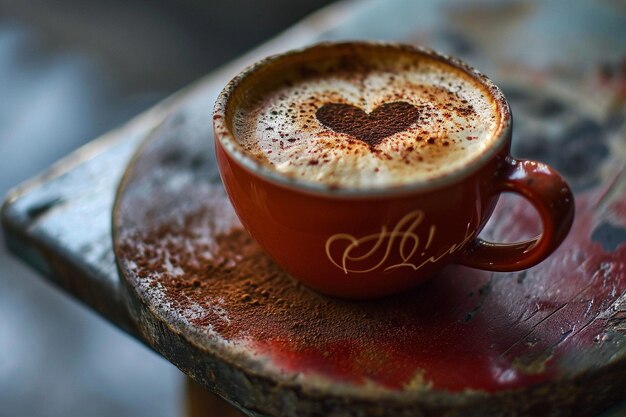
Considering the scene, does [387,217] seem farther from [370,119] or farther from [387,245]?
[370,119]

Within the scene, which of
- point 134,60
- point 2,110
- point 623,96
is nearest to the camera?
point 623,96

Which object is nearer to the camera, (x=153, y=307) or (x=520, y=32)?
(x=153, y=307)

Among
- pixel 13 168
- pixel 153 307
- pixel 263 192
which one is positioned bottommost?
pixel 13 168

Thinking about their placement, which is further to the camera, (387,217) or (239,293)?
(239,293)

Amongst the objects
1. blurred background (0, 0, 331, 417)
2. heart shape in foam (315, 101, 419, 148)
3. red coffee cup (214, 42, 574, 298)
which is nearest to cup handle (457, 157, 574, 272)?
red coffee cup (214, 42, 574, 298)

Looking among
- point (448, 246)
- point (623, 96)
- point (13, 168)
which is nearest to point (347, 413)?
point (448, 246)

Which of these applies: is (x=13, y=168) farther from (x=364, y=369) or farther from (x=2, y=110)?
(x=364, y=369)

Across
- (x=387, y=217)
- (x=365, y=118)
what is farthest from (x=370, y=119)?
(x=387, y=217)
